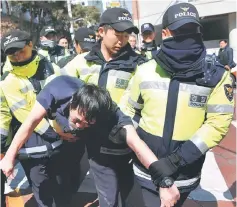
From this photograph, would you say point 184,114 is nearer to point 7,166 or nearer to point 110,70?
point 110,70

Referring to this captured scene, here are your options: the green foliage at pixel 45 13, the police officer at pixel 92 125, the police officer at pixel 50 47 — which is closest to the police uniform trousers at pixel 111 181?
the police officer at pixel 92 125

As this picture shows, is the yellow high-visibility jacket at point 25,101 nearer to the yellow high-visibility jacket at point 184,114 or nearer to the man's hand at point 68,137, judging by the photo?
the man's hand at point 68,137

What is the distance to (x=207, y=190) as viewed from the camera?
3.89 metres

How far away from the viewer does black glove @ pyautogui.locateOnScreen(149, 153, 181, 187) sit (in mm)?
2021

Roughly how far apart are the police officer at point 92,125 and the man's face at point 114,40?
0.48 m

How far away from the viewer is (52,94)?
2316mm

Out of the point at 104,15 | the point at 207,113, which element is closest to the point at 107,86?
the point at 104,15

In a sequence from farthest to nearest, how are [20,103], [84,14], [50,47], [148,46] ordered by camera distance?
[84,14]
[50,47]
[148,46]
[20,103]

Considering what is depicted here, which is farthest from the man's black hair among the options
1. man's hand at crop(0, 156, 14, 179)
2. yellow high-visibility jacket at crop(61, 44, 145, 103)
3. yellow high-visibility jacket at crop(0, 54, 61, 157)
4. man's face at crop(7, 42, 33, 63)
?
man's face at crop(7, 42, 33, 63)

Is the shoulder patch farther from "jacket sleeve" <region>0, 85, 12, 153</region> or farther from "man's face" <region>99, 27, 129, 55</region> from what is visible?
"jacket sleeve" <region>0, 85, 12, 153</region>

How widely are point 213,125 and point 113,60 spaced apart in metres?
0.96

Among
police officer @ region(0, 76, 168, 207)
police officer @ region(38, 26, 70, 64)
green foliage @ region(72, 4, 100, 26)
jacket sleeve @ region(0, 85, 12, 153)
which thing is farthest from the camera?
green foliage @ region(72, 4, 100, 26)

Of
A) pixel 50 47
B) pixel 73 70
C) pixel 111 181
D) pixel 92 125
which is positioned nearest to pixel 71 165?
pixel 111 181

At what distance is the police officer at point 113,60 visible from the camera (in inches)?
106
